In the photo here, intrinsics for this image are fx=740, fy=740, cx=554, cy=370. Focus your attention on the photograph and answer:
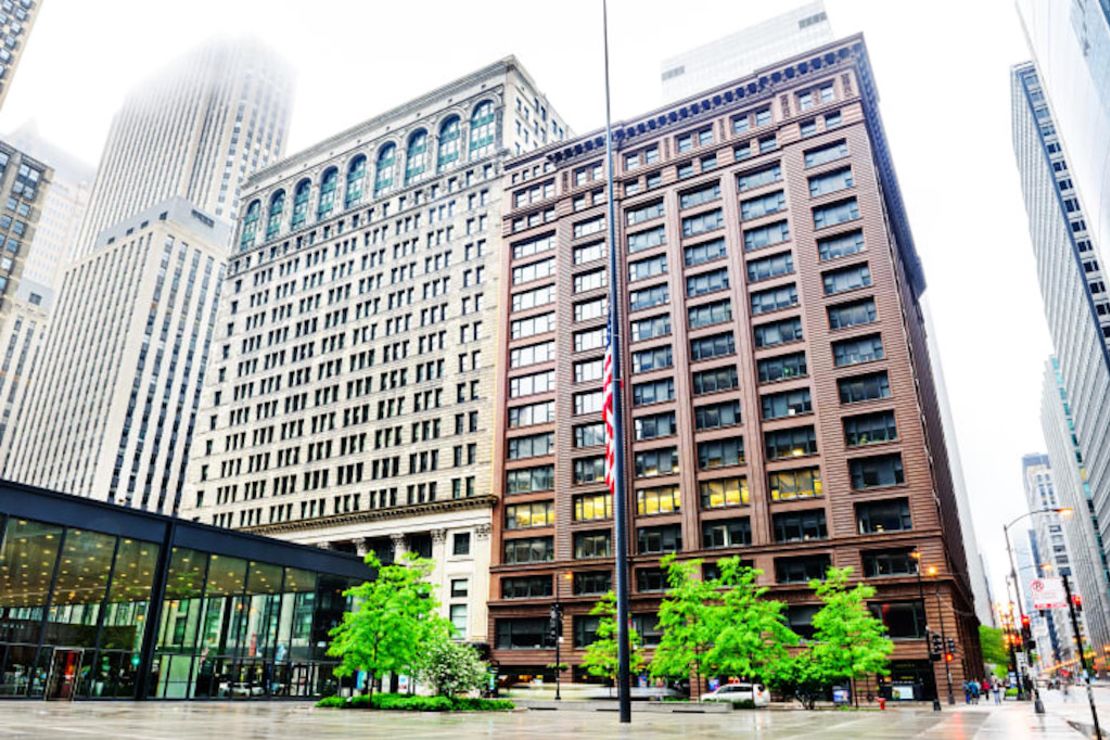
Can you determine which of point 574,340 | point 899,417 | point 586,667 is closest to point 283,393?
point 574,340

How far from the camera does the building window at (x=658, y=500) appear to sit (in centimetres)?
6788

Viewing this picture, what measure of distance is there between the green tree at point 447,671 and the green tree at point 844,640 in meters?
19.5

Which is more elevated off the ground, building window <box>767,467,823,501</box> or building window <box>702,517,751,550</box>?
building window <box>767,467,823,501</box>

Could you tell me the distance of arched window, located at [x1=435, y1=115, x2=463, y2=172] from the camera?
96750 millimetres

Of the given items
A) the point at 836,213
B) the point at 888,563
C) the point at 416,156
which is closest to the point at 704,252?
the point at 836,213

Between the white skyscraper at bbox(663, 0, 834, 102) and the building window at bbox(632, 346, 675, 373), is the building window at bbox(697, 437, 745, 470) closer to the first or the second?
the building window at bbox(632, 346, 675, 373)

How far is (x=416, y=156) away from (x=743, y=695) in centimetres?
7910

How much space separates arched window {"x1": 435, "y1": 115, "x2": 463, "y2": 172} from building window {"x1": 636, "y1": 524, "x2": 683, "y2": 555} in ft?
179

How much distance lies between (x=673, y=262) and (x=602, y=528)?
27.6 m

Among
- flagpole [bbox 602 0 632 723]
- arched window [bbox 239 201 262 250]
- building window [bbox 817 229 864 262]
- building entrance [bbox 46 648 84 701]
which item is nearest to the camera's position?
flagpole [bbox 602 0 632 723]

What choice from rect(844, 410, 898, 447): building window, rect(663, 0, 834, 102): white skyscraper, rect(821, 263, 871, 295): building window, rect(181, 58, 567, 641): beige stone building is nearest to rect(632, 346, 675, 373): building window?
rect(821, 263, 871, 295): building window

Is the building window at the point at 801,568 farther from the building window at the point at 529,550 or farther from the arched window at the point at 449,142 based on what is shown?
the arched window at the point at 449,142

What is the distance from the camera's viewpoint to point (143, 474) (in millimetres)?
136000

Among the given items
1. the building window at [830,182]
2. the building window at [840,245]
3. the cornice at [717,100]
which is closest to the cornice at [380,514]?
the building window at [840,245]
